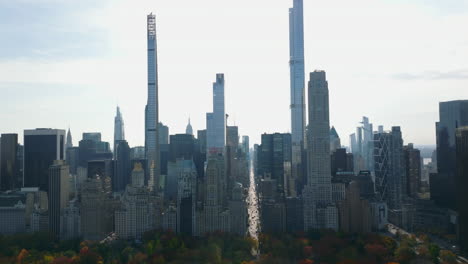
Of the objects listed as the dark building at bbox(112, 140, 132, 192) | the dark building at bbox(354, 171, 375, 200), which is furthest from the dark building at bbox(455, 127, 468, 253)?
the dark building at bbox(112, 140, 132, 192)

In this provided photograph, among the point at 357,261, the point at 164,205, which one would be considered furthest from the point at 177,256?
the point at 164,205

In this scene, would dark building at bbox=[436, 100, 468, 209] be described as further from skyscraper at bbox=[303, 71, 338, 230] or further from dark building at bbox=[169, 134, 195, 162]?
dark building at bbox=[169, 134, 195, 162]

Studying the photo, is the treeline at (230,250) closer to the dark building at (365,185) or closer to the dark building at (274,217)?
the dark building at (274,217)

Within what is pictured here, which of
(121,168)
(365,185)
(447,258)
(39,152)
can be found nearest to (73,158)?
(121,168)

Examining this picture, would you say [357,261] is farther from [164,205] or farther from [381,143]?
[381,143]

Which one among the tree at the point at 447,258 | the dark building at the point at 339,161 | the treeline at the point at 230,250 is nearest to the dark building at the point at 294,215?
the treeline at the point at 230,250

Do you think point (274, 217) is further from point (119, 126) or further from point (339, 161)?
point (119, 126)
